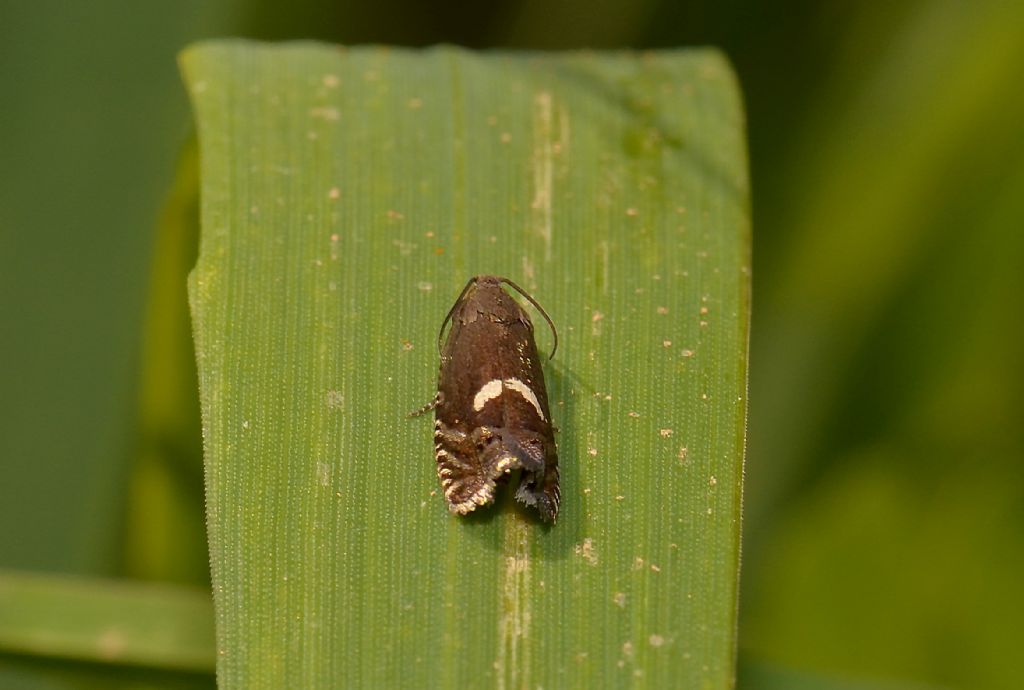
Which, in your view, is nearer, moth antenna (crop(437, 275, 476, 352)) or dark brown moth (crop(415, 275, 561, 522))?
dark brown moth (crop(415, 275, 561, 522))

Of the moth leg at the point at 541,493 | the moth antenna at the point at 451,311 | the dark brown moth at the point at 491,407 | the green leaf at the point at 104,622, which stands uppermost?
the moth antenna at the point at 451,311

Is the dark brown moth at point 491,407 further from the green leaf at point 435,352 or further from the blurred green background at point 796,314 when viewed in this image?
the blurred green background at point 796,314

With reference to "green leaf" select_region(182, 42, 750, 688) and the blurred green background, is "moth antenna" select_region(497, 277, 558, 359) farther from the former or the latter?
the blurred green background

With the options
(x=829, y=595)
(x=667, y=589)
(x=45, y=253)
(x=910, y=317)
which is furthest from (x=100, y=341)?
(x=910, y=317)

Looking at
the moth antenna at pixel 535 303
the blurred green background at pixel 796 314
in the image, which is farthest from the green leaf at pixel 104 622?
the moth antenna at pixel 535 303

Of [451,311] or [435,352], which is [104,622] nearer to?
[435,352]

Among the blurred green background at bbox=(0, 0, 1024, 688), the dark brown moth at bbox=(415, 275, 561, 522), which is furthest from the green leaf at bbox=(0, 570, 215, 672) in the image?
the dark brown moth at bbox=(415, 275, 561, 522)
